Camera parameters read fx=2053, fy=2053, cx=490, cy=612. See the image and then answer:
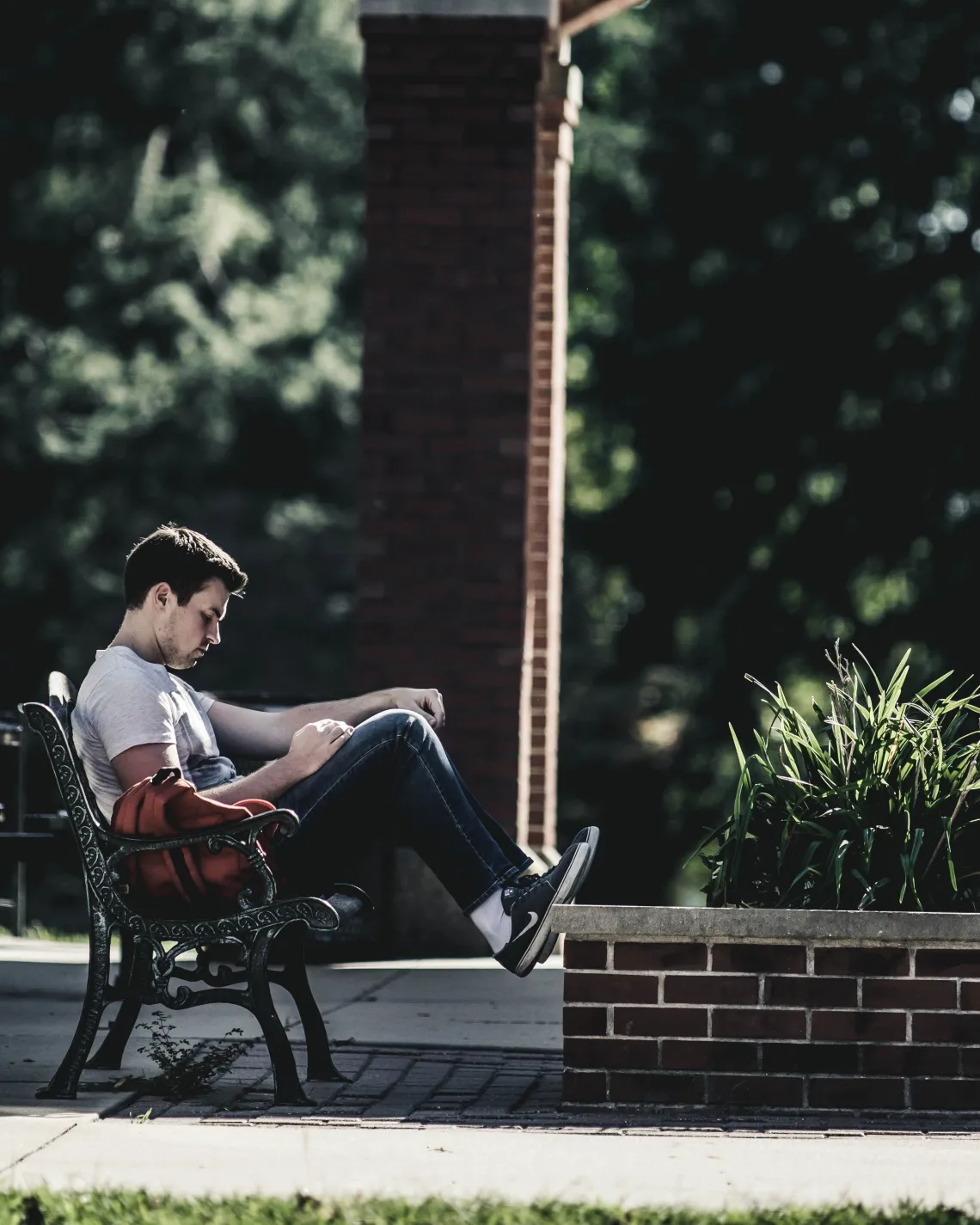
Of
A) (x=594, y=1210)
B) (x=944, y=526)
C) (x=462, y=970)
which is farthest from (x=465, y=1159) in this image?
(x=944, y=526)

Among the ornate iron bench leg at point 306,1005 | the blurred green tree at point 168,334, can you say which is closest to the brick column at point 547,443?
the ornate iron bench leg at point 306,1005

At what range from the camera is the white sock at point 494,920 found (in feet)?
16.1

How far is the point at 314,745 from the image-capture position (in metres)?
4.95

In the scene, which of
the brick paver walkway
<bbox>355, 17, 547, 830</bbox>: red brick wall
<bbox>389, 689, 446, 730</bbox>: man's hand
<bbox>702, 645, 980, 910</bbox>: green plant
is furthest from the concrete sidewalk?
<bbox>355, 17, 547, 830</bbox>: red brick wall

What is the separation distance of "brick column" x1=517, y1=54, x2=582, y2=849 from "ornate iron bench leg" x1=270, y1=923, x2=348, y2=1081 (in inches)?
138

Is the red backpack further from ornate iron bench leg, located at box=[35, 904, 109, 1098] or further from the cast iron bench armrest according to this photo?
ornate iron bench leg, located at box=[35, 904, 109, 1098]

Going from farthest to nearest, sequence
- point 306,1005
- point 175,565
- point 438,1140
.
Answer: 1. point 306,1005
2. point 175,565
3. point 438,1140

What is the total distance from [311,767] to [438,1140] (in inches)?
40.4

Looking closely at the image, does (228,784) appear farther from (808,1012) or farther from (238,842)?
(808,1012)

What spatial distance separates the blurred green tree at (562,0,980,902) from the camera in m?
20.7

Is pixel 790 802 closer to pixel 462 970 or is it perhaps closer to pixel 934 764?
pixel 934 764

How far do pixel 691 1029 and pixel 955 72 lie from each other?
17819 millimetres

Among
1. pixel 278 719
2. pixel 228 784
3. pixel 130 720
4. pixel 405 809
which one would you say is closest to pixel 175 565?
pixel 130 720

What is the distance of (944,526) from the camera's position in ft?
67.0
